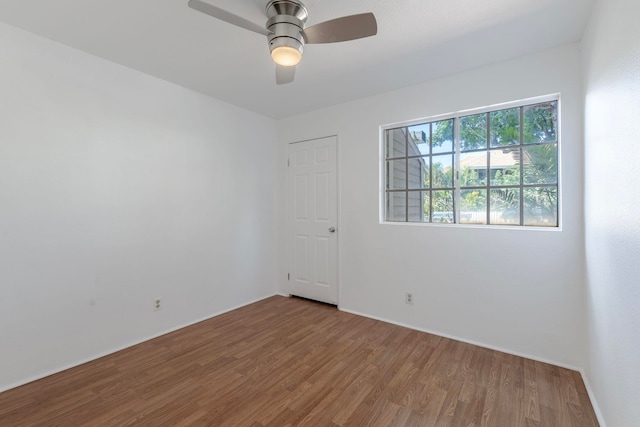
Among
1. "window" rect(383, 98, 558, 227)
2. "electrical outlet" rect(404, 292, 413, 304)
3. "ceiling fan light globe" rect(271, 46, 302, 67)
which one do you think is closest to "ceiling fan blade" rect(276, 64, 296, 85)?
"ceiling fan light globe" rect(271, 46, 302, 67)

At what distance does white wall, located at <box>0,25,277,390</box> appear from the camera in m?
1.98

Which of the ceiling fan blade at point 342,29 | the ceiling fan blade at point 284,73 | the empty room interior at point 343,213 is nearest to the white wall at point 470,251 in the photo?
the empty room interior at point 343,213

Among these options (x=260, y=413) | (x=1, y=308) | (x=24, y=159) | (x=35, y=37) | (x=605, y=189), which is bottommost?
(x=260, y=413)

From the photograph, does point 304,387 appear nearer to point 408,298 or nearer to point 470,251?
point 408,298

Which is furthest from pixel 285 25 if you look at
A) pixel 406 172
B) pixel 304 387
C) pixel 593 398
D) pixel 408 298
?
pixel 593 398

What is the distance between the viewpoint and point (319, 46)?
214 centimetres

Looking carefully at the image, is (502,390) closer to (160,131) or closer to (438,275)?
(438,275)

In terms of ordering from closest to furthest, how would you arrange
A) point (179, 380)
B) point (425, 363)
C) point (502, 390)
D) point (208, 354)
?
point (502, 390) < point (179, 380) < point (425, 363) < point (208, 354)

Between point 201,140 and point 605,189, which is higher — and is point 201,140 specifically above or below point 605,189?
above

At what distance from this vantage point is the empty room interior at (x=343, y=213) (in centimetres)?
167

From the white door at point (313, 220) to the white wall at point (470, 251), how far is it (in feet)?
0.55

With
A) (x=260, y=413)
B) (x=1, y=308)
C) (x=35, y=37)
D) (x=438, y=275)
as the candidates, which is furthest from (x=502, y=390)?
(x=35, y=37)

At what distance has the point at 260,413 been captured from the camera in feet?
5.63

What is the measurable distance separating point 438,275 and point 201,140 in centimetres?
287
